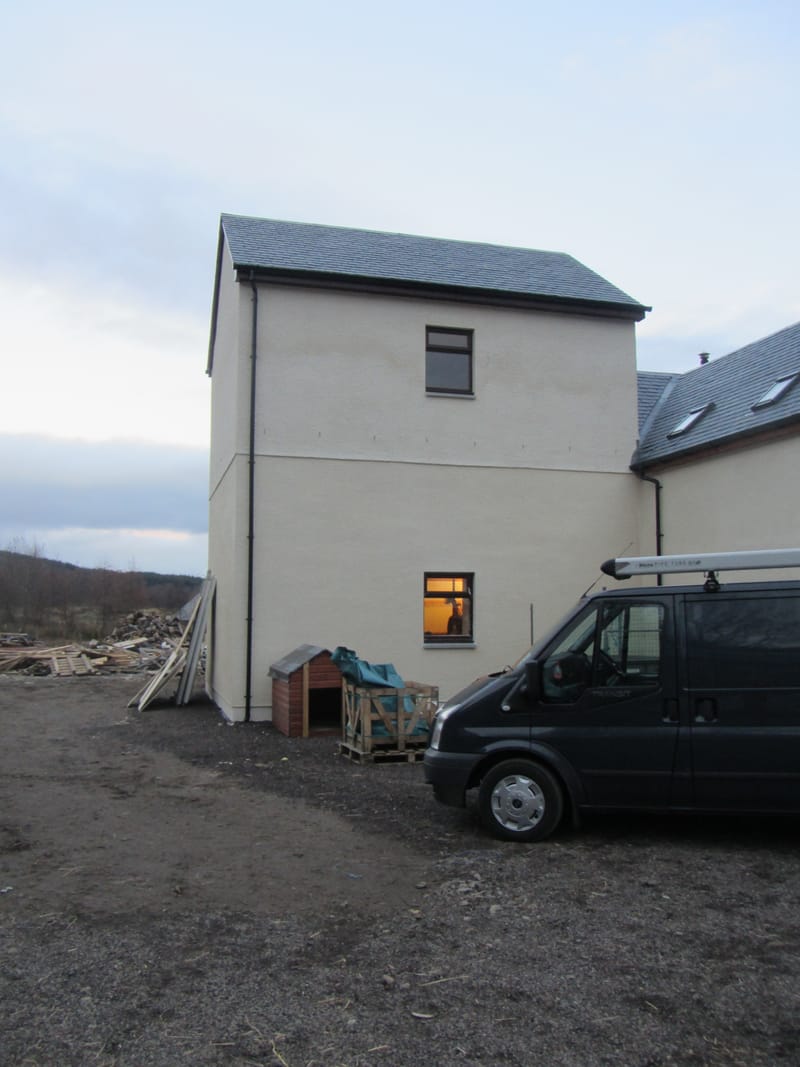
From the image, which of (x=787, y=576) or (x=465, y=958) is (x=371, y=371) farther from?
(x=465, y=958)

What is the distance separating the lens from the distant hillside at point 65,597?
134 feet

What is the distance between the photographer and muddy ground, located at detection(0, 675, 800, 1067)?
392cm

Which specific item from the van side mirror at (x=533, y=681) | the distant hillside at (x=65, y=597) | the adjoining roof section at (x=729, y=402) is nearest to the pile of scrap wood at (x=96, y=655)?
the distant hillside at (x=65, y=597)

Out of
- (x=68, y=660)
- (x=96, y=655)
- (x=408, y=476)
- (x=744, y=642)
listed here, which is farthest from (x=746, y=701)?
(x=96, y=655)

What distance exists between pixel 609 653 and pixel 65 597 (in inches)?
1654

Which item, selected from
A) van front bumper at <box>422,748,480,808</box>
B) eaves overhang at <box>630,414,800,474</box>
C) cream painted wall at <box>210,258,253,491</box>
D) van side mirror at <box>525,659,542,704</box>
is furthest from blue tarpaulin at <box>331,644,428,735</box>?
eaves overhang at <box>630,414,800,474</box>

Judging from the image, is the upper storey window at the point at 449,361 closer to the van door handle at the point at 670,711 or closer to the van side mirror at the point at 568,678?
the van side mirror at the point at 568,678

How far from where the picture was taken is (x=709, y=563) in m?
7.27

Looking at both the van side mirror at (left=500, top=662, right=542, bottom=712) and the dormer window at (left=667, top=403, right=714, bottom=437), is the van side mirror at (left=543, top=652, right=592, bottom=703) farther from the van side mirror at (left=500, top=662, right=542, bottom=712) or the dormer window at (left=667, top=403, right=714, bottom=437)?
the dormer window at (left=667, top=403, right=714, bottom=437)

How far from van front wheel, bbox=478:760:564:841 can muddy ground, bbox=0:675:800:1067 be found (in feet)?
0.58

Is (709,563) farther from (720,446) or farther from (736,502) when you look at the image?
(720,446)

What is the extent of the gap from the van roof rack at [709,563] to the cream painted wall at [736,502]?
4.95 m

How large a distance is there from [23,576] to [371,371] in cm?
3565

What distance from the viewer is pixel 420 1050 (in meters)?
3.83
